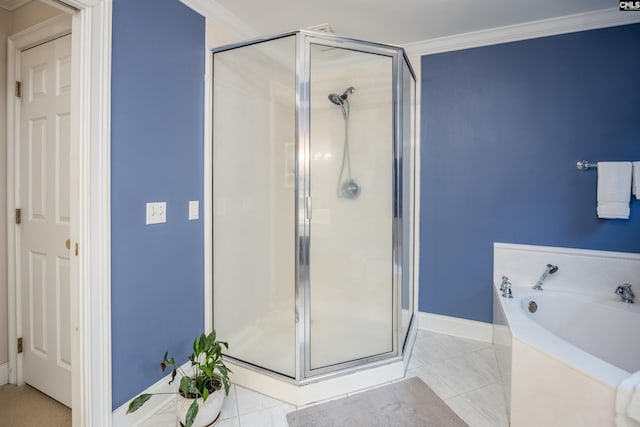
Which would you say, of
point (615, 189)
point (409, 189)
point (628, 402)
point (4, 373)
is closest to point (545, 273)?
point (615, 189)

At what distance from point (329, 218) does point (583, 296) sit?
1870mm

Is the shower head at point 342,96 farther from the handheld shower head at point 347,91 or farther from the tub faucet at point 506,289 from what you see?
→ the tub faucet at point 506,289

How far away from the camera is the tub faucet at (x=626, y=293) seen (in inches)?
81.0

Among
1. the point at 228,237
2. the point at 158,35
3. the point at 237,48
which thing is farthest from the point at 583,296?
the point at 158,35

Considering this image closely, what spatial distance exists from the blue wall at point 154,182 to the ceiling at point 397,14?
19.1 inches

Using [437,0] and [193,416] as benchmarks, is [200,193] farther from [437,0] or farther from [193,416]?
[437,0]

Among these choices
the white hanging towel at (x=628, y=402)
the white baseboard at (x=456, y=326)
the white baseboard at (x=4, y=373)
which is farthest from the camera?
the white baseboard at (x=456, y=326)

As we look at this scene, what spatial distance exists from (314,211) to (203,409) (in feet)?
3.89

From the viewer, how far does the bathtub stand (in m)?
1.29

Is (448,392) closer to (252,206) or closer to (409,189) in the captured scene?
(409,189)

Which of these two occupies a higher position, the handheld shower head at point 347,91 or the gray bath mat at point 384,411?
the handheld shower head at point 347,91

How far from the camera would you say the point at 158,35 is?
1.71 m

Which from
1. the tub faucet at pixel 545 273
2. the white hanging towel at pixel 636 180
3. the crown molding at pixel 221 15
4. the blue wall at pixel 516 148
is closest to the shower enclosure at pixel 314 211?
the crown molding at pixel 221 15

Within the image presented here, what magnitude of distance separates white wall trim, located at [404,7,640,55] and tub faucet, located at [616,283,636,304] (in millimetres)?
1791
